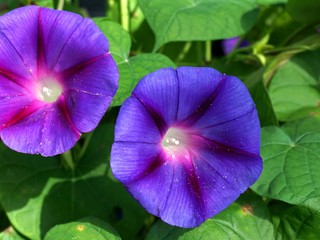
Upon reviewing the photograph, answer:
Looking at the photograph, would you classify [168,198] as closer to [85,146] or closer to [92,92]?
[92,92]

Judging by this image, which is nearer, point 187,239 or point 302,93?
point 187,239

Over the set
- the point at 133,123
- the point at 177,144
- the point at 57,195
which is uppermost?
the point at 133,123

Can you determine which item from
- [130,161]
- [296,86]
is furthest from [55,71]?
[296,86]

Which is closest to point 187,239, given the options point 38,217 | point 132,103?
point 132,103

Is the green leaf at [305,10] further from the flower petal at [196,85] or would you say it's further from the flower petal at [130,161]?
the flower petal at [130,161]

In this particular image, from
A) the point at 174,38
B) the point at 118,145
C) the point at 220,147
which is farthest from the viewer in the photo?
the point at 174,38

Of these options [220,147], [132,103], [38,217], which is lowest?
[38,217]

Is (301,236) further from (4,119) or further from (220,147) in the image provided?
(4,119)

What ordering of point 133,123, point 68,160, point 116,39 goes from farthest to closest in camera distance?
1. point 68,160
2. point 116,39
3. point 133,123
